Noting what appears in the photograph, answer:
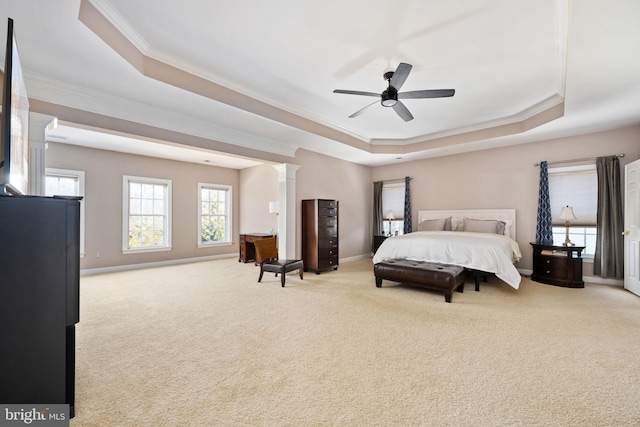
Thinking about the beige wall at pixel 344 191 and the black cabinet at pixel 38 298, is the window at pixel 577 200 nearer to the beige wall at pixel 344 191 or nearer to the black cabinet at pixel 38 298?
the beige wall at pixel 344 191

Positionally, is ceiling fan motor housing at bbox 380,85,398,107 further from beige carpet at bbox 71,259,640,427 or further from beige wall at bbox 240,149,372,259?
beige wall at bbox 240,149,372,259

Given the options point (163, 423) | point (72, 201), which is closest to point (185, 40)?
point (72, 201)

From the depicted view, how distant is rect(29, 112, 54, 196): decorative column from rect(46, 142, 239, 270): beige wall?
301cm

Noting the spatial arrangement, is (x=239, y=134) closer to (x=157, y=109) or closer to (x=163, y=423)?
(x=157, y=109)

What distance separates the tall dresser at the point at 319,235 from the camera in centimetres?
564

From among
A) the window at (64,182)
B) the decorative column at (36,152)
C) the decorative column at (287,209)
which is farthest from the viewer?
the decorative column at (287,209)

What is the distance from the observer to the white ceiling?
2297mm

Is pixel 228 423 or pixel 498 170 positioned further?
pixel 498 170

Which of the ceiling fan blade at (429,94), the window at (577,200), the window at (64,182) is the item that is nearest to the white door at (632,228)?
the window at (577,200)

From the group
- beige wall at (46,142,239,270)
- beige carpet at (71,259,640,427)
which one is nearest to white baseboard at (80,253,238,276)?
beige wall at (46,142,239,270)

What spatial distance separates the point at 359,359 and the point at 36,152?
3.87 meters

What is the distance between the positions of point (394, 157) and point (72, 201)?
6.08 metres

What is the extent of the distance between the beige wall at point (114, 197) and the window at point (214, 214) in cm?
20

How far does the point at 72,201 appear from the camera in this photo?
1638mm
